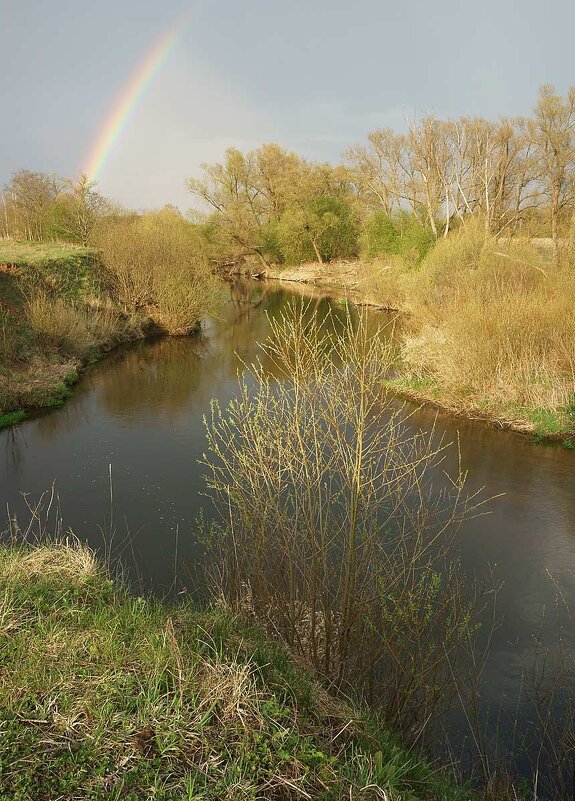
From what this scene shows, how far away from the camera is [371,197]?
44.8 meters

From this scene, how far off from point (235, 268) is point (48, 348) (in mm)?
37786

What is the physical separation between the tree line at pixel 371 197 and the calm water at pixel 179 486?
1094 cm

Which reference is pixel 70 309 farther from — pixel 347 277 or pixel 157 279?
pixel 347 277

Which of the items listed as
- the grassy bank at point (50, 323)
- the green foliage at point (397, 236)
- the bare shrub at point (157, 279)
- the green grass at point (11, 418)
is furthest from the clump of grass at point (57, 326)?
the green foliage at point (397, 236)

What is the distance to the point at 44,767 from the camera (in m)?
2.65

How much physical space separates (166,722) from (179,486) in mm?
6730

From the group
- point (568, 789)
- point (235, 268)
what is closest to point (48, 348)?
point (568, 789)

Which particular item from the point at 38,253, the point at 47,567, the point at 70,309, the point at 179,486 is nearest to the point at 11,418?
the point at 179,486

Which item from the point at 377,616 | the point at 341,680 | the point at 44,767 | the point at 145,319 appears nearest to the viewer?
the point at 44,767

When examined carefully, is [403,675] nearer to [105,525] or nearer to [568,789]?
[568,789]

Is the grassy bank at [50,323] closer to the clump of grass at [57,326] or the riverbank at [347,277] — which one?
the clump of grass at [57,326]

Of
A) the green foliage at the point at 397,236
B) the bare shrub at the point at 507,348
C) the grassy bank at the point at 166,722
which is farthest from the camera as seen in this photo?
the green foliage at the point at 397,236

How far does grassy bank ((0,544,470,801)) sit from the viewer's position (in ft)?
8.81

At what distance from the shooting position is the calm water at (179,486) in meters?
6.75
